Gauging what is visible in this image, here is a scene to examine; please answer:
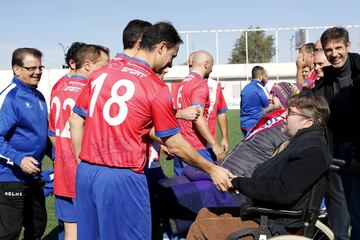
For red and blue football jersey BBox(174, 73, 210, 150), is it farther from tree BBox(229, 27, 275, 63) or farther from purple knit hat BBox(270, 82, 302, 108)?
tree BBox(229, 27, 275, 63)

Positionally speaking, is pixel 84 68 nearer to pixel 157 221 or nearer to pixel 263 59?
pixel 157 221

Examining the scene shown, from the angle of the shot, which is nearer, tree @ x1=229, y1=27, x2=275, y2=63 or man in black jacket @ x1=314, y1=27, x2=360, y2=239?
man in black jacket @ x1=314, y1=27, x2=360, y2=239

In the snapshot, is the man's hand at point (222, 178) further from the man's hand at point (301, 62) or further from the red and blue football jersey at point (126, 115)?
the man's hand at point (301, 62)

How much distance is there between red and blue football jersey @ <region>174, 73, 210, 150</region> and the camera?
5770mm

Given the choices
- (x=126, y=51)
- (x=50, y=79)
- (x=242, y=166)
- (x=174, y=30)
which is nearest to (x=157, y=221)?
(x=242, y=166)

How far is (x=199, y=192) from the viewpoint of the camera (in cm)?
440

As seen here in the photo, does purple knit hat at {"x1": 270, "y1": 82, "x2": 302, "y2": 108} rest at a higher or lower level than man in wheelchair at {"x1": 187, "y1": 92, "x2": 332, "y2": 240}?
higher

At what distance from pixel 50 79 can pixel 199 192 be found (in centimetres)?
3547

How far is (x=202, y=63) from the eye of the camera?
6.00m

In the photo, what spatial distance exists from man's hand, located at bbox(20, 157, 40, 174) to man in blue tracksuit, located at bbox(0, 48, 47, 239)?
0.17 feet

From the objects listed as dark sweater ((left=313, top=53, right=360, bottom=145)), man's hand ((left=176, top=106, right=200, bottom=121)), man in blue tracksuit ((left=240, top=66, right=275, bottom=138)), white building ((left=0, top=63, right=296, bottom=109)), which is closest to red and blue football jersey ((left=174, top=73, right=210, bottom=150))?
man's hand ((left=176, top=106, right=200, bottom=121))

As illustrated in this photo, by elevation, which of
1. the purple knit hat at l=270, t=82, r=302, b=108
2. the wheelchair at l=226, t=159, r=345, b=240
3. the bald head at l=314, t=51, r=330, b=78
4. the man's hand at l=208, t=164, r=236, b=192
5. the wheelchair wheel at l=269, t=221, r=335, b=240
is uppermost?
the bald head at l=314, t=51, r=330, b=78

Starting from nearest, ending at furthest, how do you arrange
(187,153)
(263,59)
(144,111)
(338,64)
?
(144,111)
(187,153)
(338,64)
(263,59)

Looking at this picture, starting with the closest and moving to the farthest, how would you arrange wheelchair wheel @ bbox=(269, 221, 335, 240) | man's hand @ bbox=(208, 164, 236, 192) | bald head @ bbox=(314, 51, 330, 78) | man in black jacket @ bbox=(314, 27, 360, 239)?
man's hand @ bbox=(208, 164, 236, 192) < wheelchair wheel @ bbox=(269, 221, 335, 240) < man in black jacket @ bbox=(314, 27, 360, 239) < bald head @ bbox=(314, 51, 330, 78)
